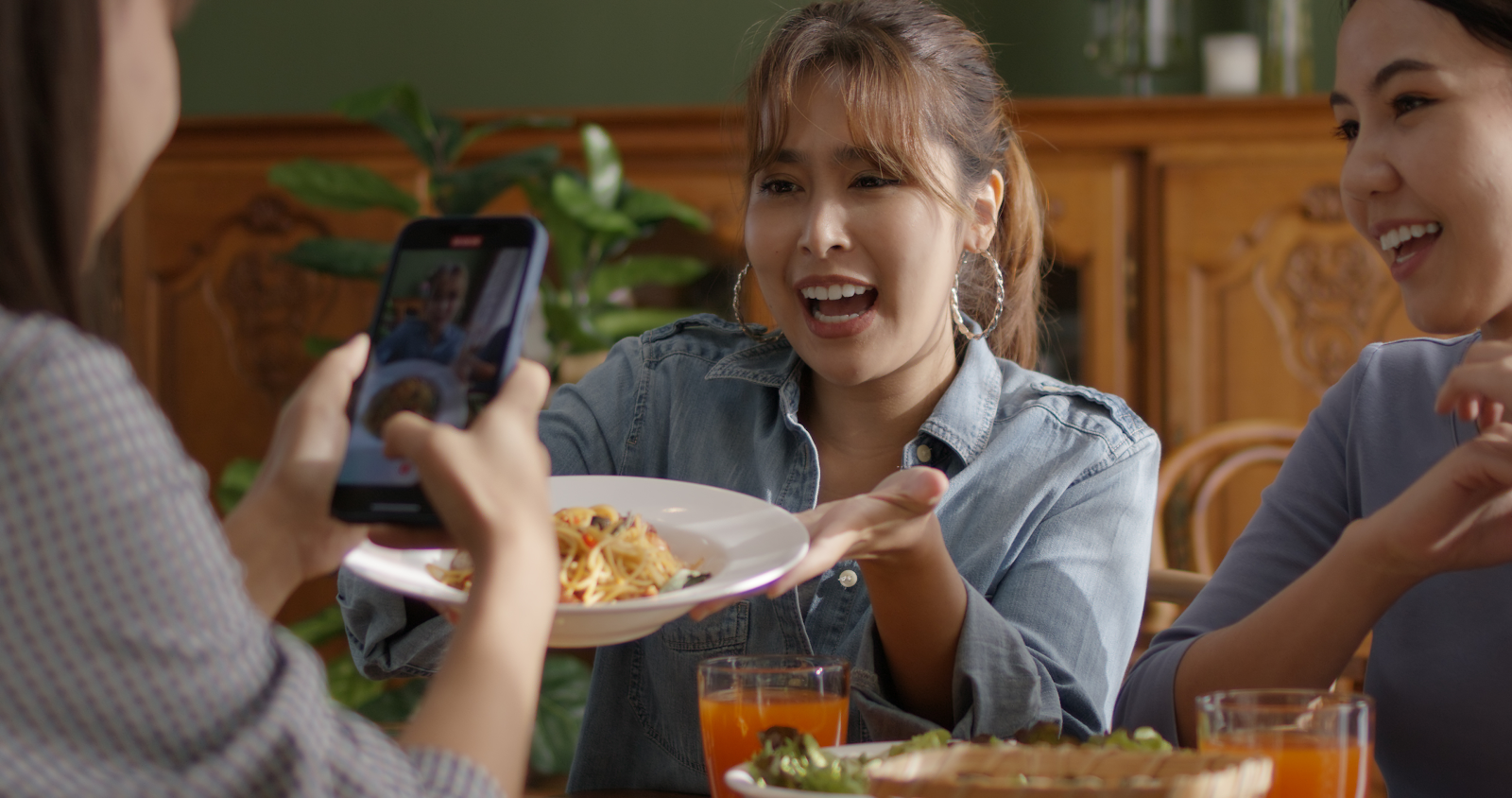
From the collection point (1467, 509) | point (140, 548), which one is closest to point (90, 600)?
point (140, 548)

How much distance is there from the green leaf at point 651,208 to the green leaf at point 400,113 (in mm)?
461

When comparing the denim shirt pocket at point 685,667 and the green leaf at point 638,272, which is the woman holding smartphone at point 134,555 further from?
the green leaf at point 638,272

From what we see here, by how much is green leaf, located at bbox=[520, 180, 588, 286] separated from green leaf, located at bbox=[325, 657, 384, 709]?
0.97 meters

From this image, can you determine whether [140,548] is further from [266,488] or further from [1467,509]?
[1467,509]

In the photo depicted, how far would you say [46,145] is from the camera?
571 mm

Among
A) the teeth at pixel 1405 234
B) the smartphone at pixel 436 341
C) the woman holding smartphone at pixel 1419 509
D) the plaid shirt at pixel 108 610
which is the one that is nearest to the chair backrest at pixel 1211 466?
the woman holding smartphone at pixel 1419 509

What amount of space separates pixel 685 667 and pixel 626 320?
5.19 feet

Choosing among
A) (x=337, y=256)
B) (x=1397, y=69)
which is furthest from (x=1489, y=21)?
(x=337, y=256)

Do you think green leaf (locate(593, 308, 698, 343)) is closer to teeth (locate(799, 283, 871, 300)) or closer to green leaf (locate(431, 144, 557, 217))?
green leaf (locate(431, 144, 557, 217))

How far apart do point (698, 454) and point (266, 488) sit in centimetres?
69

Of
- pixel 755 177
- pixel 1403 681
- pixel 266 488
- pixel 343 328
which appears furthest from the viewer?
pixel 343 328

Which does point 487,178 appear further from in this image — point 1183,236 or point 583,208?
point 1183,236

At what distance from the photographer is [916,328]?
4.52 ft

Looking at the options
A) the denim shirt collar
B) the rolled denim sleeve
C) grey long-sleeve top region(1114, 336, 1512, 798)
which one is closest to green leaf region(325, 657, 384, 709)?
the denim shirt collar
